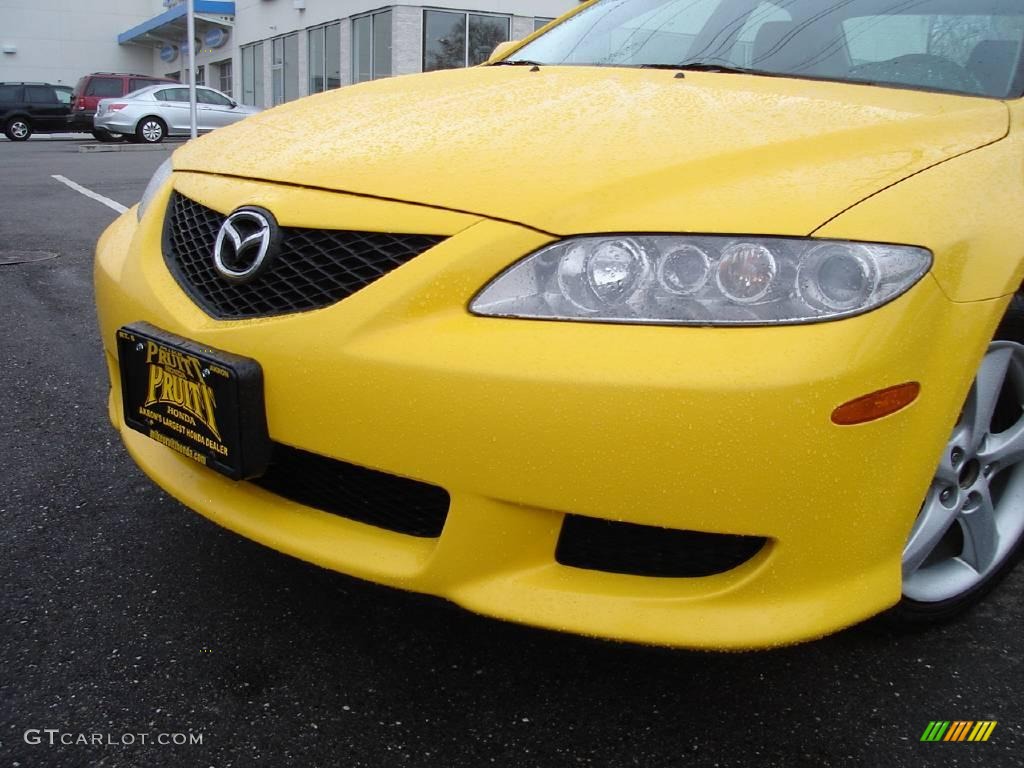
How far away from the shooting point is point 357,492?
5.54ft

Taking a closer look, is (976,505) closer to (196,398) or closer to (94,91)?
(196,398)

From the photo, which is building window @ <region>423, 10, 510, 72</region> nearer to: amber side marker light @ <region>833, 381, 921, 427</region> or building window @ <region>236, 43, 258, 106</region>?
building window @ <region>236, 43, 258, 106</region>

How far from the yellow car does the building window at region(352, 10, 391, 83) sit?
2088cm

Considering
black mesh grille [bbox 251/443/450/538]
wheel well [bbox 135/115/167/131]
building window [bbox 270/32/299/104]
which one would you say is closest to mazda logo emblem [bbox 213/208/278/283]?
black mesh grille [bbox 251/443/450/538]

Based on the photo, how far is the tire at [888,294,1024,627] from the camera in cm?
180

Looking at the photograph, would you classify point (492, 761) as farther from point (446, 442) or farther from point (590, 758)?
point (446, 442)

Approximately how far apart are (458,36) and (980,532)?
69.7ft

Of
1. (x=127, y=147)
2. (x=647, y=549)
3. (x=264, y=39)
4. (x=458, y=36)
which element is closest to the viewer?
(x=647, y=549)

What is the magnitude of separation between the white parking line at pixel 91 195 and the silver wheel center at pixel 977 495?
25.5 feet

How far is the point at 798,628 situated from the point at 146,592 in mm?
1393

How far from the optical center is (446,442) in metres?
1.45

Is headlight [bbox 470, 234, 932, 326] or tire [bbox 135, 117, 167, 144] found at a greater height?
tire [bbox 135, 117, 167, 144]

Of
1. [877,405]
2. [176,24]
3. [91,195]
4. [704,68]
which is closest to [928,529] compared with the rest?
[877,405]
